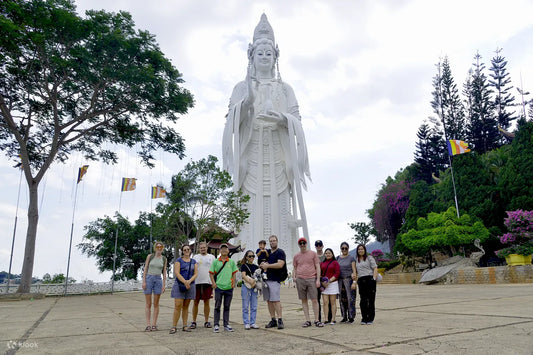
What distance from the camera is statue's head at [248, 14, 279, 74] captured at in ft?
77.2

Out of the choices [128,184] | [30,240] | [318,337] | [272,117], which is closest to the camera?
[318,337]

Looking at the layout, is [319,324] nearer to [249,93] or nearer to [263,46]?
[249,93]

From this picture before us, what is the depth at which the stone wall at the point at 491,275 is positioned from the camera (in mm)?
14805

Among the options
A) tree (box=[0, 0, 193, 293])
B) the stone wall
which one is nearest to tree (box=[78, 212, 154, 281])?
tree (box=[0, 0, 193, 293])

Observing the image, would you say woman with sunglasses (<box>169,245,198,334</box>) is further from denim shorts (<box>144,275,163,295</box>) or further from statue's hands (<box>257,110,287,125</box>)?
statue's hands (<box>257,110,287,125</box>)

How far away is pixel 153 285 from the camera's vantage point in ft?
19.0

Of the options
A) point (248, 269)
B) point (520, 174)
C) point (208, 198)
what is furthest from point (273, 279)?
point (520, 174)

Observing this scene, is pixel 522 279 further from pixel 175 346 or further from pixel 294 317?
pixel 175 346

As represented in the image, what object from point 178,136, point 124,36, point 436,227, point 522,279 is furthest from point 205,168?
point 522,279

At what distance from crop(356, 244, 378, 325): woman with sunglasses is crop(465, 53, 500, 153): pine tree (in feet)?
114

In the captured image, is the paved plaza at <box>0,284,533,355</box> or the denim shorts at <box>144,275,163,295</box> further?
the denim shorts at <box>144,275,163,295</box>

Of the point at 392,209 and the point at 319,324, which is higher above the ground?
the point at 392,209

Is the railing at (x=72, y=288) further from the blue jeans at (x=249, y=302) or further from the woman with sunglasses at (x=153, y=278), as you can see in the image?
the blue jeans at (x=249, y=302)

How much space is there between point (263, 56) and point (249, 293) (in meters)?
19.8
